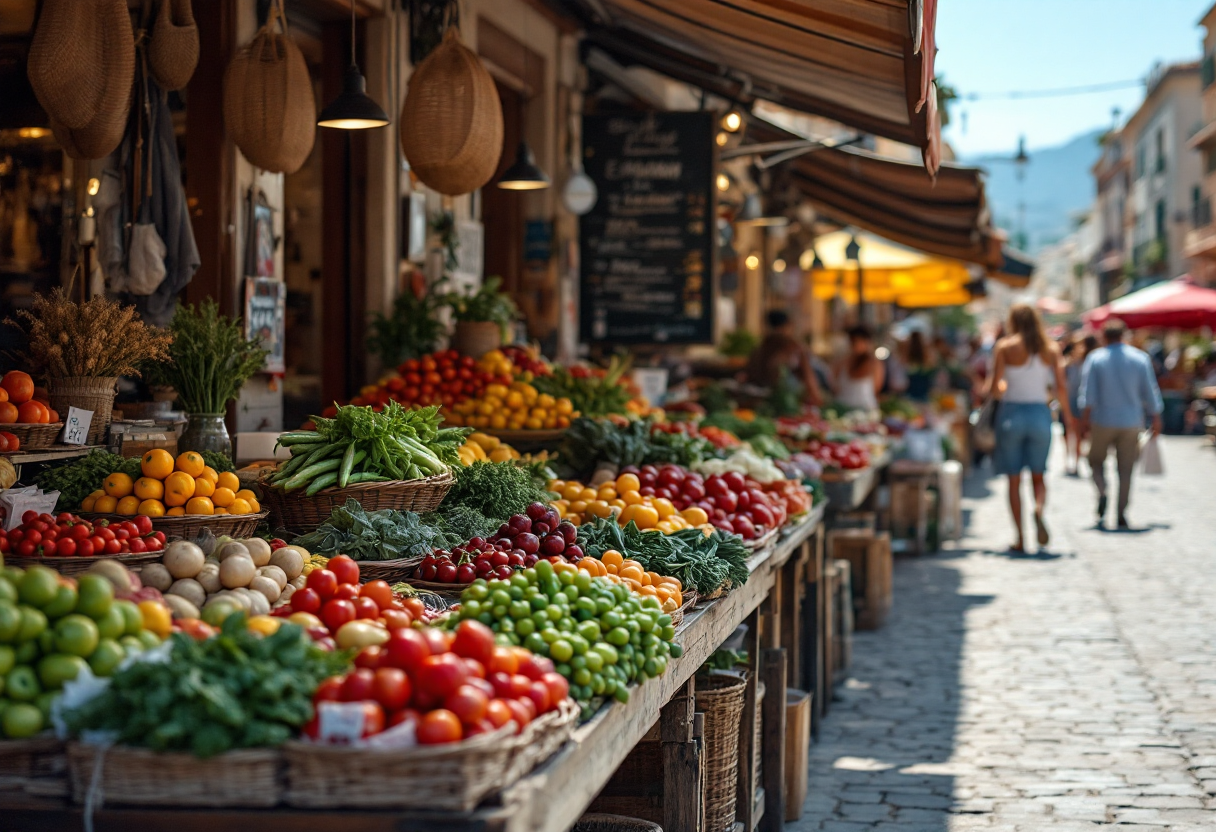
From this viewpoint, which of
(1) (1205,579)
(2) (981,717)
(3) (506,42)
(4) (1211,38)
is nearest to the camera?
(2) (981,717)

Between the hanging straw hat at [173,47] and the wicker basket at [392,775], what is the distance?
3.85m

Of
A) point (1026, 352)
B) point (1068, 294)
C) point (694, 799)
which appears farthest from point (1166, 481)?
point (1068, 294)

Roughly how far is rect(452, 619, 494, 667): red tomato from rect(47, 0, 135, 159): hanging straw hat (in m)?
3.03

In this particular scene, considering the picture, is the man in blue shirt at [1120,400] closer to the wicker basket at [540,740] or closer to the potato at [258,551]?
the potato at [258,551]

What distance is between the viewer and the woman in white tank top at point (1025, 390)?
1114cm

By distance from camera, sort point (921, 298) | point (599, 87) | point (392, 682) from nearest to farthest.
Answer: point (392, 682) < point (599, 87) < point (921, 298)

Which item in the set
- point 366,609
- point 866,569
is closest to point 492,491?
point 366,609

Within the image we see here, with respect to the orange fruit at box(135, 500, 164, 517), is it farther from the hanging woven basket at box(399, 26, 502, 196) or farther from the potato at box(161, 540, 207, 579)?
the hanging woven basket at box(399, 26, 502, 196)

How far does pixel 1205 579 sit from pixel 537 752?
29.8 feet

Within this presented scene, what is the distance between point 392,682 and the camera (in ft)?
7.71

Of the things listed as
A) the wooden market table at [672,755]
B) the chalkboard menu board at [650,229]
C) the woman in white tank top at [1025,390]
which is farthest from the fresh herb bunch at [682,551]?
the woman in white tank top at [1025,390]

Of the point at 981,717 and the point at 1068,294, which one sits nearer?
the point at 981,717

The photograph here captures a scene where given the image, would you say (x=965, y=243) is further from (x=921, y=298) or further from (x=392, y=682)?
(x=392, y=682)

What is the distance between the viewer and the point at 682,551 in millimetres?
4285
